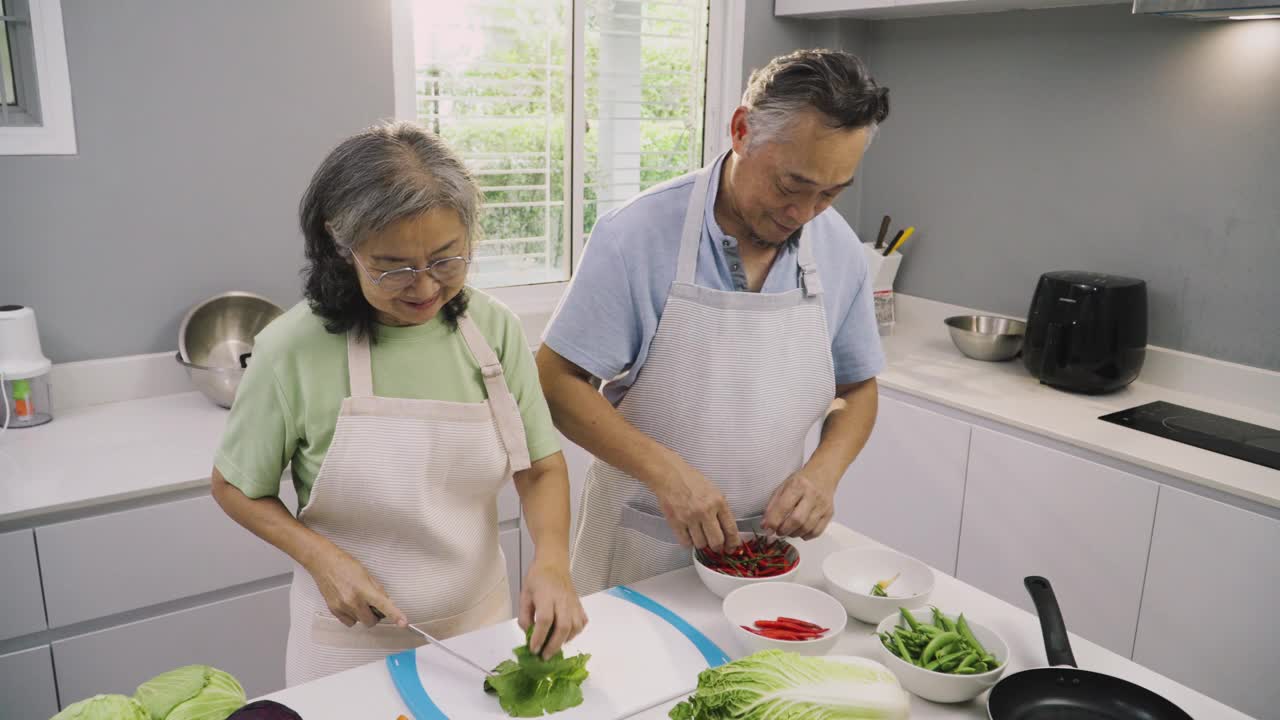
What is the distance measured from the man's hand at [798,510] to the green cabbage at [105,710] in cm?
88

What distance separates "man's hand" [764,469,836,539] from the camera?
1441 millimetres

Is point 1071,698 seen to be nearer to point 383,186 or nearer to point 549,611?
point 549,611

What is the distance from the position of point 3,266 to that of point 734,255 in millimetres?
1807

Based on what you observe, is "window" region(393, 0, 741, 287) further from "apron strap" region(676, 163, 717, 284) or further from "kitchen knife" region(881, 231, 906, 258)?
"apron strap" region(676, 163, 717, 284)

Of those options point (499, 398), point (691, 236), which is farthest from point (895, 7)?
point (499, 398)

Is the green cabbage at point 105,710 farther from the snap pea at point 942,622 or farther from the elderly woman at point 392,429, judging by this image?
the snap pea at point 942,622

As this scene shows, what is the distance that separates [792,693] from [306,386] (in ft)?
2.44

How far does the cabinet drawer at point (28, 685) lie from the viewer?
188cm

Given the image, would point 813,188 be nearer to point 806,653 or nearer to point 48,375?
point 806,653

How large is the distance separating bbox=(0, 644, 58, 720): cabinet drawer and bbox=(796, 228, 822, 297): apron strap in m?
1.67

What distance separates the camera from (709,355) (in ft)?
5.03

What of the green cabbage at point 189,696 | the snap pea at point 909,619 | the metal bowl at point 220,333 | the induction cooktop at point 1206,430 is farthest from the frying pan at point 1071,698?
the metal bowl at point 220,333

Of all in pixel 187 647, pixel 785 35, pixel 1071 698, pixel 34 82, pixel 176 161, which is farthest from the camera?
pixel 785 35

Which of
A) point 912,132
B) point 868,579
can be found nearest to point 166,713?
point 868,579
